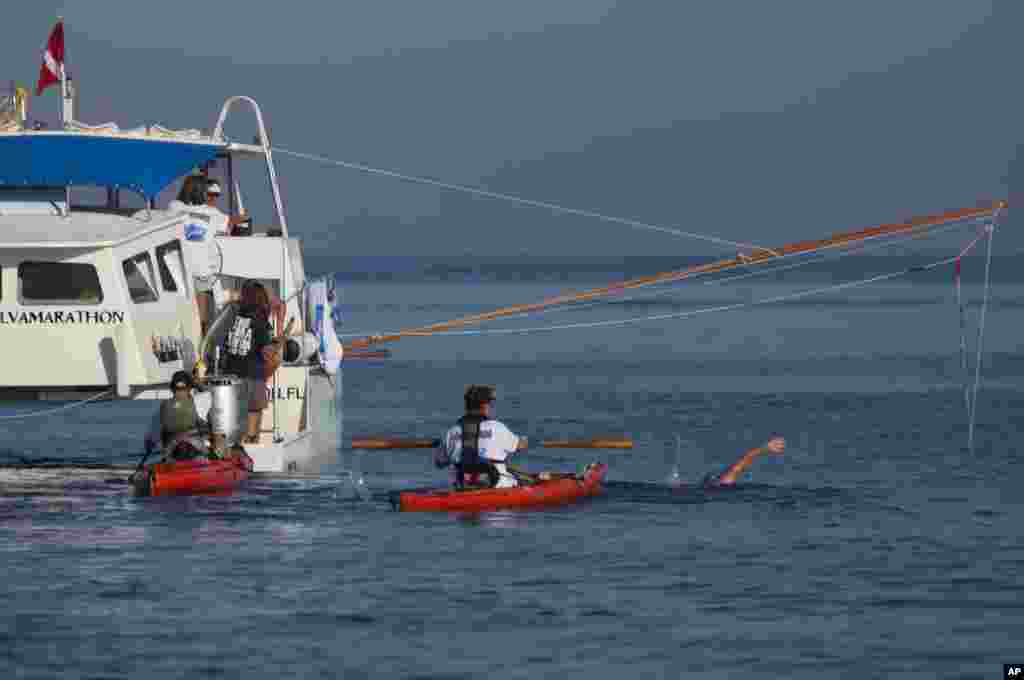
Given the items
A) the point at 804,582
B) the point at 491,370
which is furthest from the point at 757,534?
the point at 491,370

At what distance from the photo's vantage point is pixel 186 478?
26.2 metres

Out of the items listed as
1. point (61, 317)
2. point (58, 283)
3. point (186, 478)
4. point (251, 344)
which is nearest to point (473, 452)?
point (186, 478)

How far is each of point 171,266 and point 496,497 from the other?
643 cm

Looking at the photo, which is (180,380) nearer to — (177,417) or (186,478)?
(177,417)

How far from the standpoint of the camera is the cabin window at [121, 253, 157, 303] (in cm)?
2712

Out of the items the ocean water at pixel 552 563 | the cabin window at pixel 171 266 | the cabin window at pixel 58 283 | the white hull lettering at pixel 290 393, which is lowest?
the ocean water at pixel 552 563

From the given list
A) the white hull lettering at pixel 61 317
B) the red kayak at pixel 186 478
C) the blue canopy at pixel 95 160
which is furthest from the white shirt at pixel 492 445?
the blue canopy at pixel 95 160

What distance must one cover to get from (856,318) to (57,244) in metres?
72.6

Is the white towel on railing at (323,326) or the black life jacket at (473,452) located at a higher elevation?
the white towel on railing at (323,326)

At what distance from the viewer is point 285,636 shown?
18234 millimetres

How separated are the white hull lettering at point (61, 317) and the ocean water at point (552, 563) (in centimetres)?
218

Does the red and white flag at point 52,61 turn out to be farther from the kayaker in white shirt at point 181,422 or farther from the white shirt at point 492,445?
the white shirt at point 492,445

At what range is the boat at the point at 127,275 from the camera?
1038 inches

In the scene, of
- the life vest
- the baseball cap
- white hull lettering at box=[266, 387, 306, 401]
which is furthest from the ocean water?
the baseball cap
